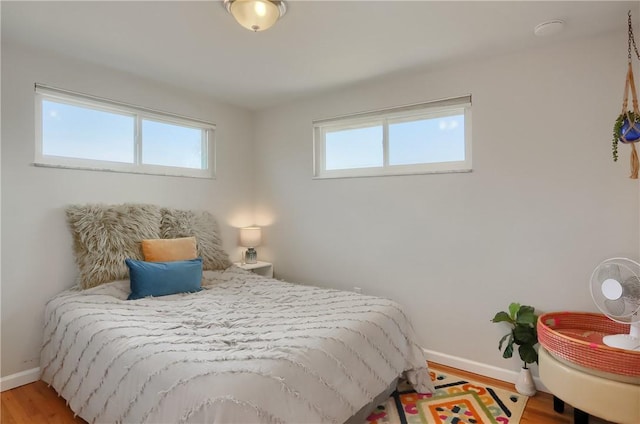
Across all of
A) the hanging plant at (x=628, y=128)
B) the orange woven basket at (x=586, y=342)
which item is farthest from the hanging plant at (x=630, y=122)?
the orange woven basket at (x=586, y=342)

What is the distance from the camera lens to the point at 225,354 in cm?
154

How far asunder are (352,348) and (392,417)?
66 centimetres

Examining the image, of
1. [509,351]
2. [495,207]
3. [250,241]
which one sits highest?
[495,207]

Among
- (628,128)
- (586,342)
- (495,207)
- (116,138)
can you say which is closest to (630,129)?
(628,128)

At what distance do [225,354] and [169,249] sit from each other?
1.66m

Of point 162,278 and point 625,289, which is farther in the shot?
point 162,278

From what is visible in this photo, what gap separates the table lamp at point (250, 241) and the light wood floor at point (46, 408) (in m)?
1.97

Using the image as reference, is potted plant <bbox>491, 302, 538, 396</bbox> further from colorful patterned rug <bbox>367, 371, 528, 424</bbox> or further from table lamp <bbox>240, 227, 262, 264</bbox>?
table lamp <bbox>240, 227, 262, 264</bbox>

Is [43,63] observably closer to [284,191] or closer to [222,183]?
[222,183]

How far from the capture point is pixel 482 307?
272 cm

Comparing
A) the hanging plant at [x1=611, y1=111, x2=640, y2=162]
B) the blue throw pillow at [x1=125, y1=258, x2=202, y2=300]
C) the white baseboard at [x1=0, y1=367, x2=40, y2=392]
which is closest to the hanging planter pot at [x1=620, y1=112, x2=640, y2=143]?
the hanging plant at [x1=611, y1=111, x2=640, y2=162]

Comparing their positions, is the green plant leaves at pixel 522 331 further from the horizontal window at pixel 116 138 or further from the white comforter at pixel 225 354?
the horizontal window at pixel 116 138

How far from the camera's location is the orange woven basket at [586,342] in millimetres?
1701

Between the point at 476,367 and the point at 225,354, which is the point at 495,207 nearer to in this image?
the point at 476,367
